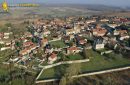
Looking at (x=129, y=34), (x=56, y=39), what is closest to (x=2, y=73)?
(x=56, y=39)

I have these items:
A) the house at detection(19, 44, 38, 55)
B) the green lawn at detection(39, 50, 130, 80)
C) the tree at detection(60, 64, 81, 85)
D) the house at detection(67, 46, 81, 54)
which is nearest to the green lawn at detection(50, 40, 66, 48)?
the house at detection(19, 44, 38, 55)

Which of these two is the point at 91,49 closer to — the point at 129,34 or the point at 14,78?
the point at 129,34

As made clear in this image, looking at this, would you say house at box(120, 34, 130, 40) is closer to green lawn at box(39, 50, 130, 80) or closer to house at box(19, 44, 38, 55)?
green lawn at box(39, 50, 130, 80)

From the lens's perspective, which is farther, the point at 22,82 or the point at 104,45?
the point at 104,45

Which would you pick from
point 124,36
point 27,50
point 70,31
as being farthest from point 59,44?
point 124,36

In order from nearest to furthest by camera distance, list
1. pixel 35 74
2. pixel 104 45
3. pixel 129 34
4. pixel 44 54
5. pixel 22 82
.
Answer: pixel 22 82 < pixel 35 74 < pixel 44 54 < pixel 104 45 < pixel 129 34

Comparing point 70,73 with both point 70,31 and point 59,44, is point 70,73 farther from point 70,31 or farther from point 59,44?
point 70,31

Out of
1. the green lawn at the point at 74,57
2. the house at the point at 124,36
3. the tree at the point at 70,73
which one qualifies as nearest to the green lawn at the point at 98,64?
the tree at the point at 70,73

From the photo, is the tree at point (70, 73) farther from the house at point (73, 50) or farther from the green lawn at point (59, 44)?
the green lawn at point (59, 44)
